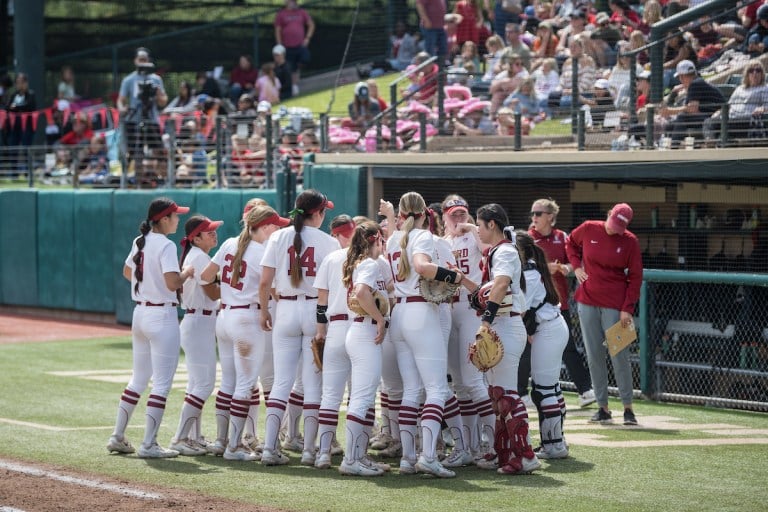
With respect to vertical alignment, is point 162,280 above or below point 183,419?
above

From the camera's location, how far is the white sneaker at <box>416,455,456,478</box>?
7.77 metres

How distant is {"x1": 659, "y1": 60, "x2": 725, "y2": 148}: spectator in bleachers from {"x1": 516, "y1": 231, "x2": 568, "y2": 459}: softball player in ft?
13.9

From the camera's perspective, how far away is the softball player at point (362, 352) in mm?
7855

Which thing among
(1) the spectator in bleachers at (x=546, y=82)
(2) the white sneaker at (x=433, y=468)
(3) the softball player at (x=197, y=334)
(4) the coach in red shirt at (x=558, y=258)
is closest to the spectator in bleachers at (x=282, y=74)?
(1) the spectator in bleachers at (x=546, y=82)

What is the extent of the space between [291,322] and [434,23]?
988 centimetres

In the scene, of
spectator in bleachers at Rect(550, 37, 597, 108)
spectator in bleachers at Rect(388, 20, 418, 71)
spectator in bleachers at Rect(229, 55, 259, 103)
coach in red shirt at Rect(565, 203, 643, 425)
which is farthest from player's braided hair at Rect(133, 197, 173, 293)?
spectator in bleachers at Rect(229, 55, 259, 103)

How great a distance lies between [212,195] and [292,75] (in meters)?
8.76

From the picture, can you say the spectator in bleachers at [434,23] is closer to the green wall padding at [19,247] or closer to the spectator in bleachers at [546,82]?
the spectator in bleachers at [546,82]

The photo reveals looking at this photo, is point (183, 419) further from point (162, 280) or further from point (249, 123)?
point (249, 123)

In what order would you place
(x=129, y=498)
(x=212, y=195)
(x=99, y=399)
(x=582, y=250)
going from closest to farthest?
(x=129, y=498)
(x=582, y=250)
(x=99, y=399)
(x=212, y=195)

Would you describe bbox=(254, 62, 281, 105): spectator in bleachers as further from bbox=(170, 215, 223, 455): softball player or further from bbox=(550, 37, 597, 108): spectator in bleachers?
bbox=(170, 215, 223, 455): softball player

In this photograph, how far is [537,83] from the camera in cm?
1479

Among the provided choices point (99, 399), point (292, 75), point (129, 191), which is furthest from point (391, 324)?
point (292, 75)

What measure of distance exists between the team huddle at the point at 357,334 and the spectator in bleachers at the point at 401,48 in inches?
401
